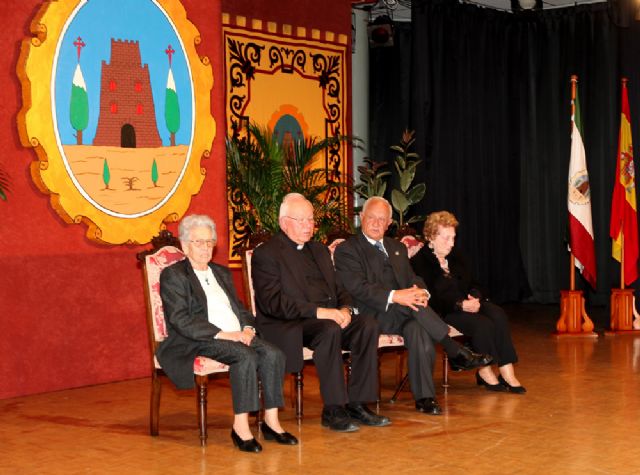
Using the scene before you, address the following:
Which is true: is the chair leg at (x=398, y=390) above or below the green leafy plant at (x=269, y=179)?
below

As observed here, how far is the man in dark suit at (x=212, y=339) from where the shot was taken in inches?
192

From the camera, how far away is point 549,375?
6.83 meters

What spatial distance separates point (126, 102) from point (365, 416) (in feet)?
8.91

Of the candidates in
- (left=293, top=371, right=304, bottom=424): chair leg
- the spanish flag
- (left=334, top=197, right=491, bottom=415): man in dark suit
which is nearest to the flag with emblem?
the spanish flag

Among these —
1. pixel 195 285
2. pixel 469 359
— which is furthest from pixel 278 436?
pixel 469 359

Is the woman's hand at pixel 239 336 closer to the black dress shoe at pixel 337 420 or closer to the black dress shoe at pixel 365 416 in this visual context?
the black dress shoe at pixel 337 420

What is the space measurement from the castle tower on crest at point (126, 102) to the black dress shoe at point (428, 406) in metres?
2.53

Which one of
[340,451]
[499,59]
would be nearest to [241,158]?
[340,451]

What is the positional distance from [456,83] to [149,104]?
524 cm

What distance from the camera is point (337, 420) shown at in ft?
17.1

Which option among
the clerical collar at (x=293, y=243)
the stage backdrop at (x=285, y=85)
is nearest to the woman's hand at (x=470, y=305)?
the clerical collar at (x=293, y=243)

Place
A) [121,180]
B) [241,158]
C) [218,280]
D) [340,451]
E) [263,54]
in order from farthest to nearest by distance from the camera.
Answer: [263,54], [241,158], [121,180], [218,280], [340,451]

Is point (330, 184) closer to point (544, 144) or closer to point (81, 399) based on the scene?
point (81, 399)

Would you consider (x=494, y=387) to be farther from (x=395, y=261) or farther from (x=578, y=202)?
(x=578, y=202)
